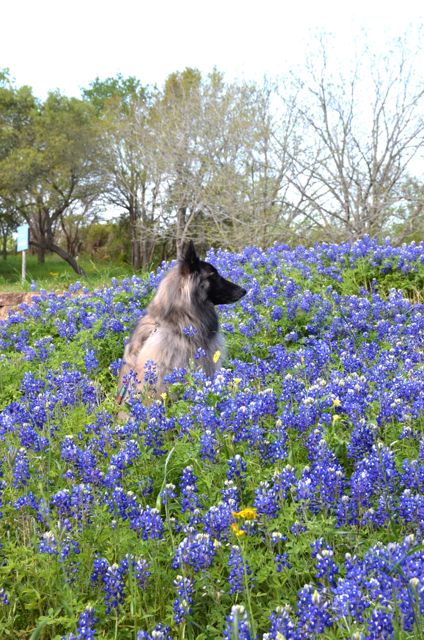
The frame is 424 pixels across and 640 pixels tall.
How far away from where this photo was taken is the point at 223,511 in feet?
8.41

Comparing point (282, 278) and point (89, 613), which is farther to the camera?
point (282, 278)

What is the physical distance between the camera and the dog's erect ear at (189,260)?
5.63m

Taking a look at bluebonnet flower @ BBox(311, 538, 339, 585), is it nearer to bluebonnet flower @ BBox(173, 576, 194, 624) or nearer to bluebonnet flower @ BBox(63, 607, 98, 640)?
bluebonnet flower @ BBox(173, 576, 194, 624)

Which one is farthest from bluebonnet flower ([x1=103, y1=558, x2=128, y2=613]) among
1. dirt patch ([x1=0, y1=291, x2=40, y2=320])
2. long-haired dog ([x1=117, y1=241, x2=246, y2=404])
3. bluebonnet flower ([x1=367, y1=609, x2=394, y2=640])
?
dirt patch ([x1=0, y1=291, x2=40, y2=320])

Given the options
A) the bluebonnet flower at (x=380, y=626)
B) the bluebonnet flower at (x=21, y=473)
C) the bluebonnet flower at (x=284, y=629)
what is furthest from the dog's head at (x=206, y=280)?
the bluebonnet flower at (x=380, y=626)

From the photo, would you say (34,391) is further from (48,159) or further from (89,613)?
(48,159)

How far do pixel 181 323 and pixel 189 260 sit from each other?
573mm

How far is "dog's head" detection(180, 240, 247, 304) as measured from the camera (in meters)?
5.68

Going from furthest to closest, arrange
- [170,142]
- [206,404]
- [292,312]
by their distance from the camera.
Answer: [170,142], [292,312], [206,404]

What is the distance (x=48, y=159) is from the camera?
35.2 m

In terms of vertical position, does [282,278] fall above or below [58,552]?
above

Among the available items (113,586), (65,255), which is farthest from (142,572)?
(65,255)

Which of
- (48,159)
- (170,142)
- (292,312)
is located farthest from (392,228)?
(48,159)

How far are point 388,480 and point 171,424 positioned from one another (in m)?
1.18
